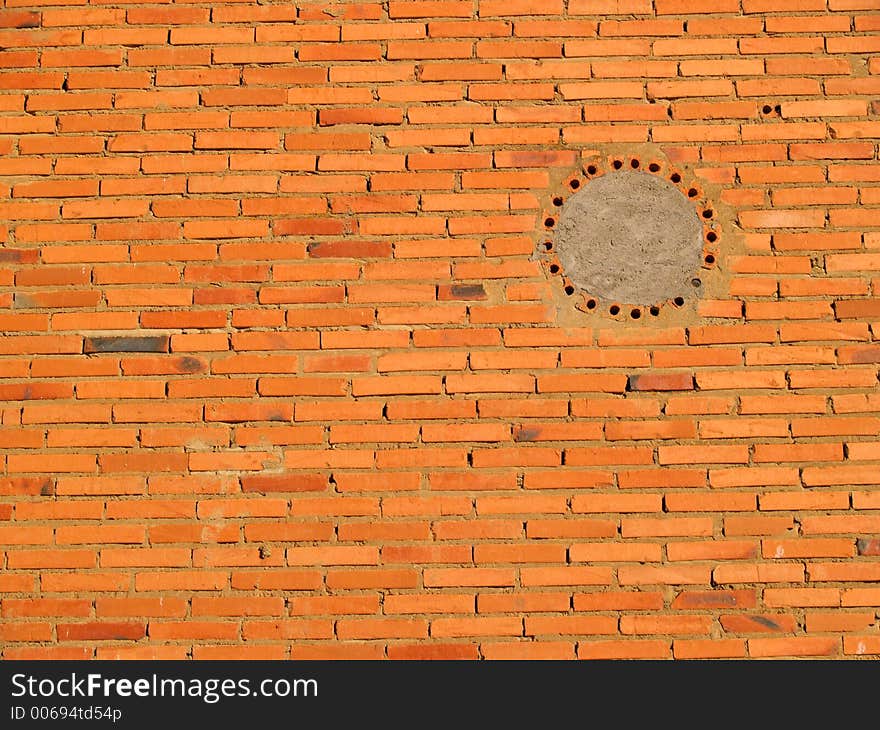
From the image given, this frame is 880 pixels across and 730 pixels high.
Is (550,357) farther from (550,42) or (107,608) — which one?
(107,608)

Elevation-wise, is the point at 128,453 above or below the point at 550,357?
below

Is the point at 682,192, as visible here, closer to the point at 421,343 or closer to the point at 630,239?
the point at 630,239

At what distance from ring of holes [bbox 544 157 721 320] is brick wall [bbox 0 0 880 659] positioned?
0.04 meters

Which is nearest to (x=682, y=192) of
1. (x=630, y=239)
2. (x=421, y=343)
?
(x=630, y=239)

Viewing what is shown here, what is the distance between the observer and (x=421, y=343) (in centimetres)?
316

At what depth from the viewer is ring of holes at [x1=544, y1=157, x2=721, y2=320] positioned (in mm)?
3178

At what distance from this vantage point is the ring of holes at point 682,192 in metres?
3.18

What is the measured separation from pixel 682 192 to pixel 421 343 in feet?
3.41

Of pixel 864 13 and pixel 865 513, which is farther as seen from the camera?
pixel 864 13

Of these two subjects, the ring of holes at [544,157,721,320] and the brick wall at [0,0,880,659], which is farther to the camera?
the ring of holes at [544,157,721,320]

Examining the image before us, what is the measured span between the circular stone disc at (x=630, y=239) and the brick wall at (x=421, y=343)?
0.29ft

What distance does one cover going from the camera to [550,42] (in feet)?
10.8

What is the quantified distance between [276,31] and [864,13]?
6.78ft

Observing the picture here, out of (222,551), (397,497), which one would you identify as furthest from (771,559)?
(222,551)
